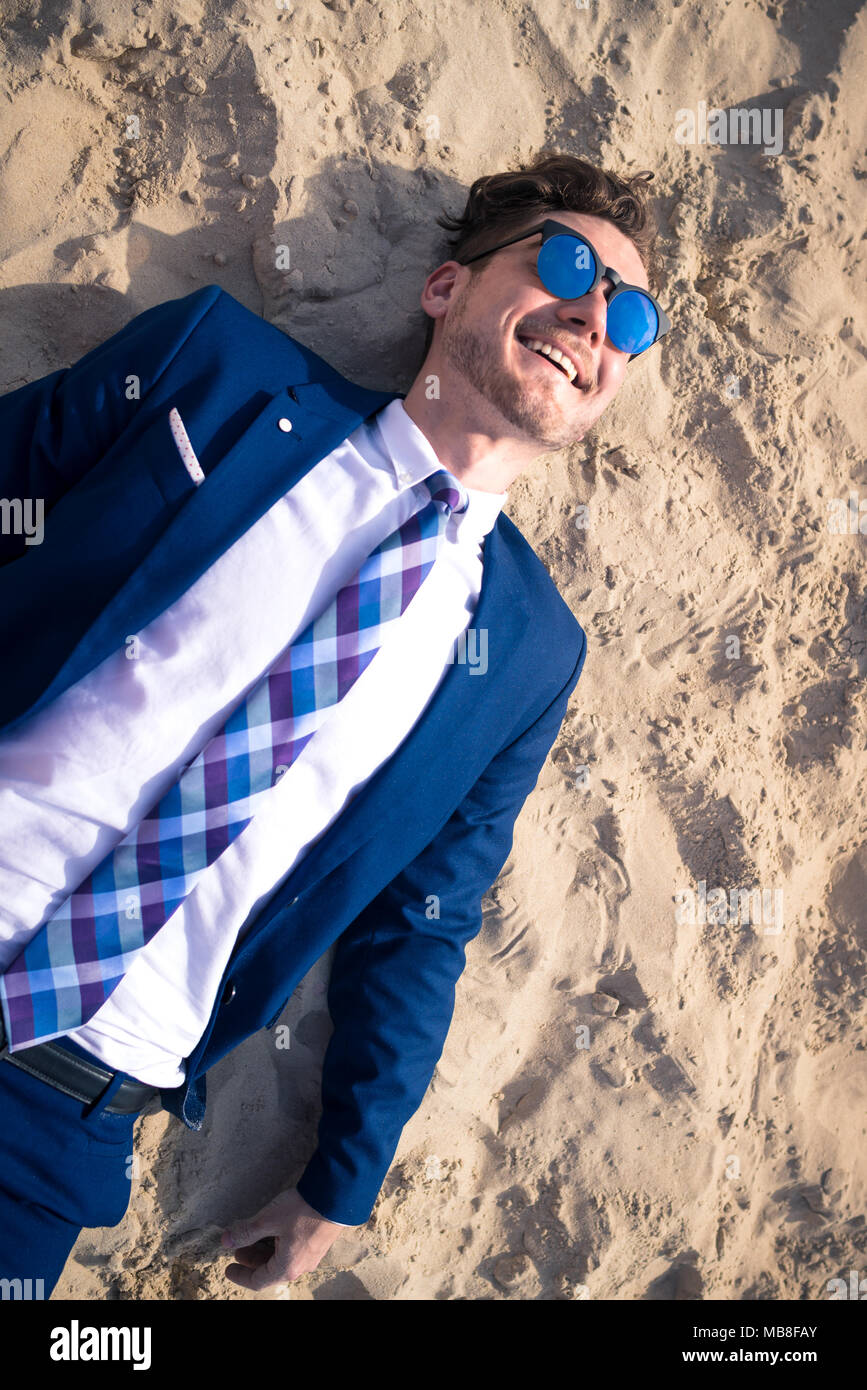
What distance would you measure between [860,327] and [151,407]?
90.1 inches

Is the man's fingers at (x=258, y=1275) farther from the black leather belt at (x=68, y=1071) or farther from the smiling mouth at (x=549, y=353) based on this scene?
the smiling mouth at (x=549, y=353)

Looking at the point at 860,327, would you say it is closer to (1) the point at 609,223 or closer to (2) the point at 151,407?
(1) the point at 609,223

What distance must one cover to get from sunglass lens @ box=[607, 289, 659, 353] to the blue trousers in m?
2.02

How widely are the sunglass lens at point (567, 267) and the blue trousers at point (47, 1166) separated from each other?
6.54 feet

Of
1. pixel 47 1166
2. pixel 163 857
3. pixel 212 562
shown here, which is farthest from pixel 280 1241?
pixel 212 562

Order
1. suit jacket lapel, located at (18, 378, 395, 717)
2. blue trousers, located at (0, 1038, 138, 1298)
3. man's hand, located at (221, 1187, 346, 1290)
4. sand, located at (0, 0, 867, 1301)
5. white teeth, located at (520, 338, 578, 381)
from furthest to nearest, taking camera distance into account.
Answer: sand, located at (0, 0, 867, 1301)
man's hand, located at (221, 1187, 346, 1290)
white teeth, located at (520, 338, 578, 381)
blue trousers, located at (0, 1038, 138, 1298)
suit jacket lapel, located at (18, 378, 395, 717)

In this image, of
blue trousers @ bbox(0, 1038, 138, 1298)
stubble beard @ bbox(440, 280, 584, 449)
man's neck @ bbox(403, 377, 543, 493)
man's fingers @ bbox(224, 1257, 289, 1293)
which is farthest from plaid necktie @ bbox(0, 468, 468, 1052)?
man's fingers @ bbox(224, 1257, 289, 1293)

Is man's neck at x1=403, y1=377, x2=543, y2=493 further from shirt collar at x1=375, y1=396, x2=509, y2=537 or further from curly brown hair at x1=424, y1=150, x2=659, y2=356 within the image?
curly brown hair at x1=424, y1=150, x2=659, y2=356

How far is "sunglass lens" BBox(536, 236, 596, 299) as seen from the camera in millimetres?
2111

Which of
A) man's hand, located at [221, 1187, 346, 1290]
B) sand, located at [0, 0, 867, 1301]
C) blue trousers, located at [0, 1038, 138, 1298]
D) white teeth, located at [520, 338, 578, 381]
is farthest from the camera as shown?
sand, located at [0, 0, 867, 1301]

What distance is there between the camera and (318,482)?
6.46 feet

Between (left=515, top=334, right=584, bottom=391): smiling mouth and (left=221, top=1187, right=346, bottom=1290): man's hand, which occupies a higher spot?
(left=515, top=334, right=584, bottom=391): smiling mouth

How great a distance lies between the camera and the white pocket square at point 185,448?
1876 mm

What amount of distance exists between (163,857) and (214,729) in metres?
0.27
